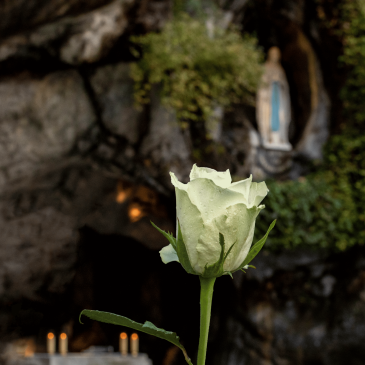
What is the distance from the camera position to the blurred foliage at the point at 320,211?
13.7 ft

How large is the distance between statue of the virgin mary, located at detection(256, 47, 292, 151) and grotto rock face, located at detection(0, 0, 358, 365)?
1097 mm

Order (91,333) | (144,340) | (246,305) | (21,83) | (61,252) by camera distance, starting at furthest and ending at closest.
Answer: (144,340)
(91,333)
(246,305)
(21,83)
(61,252)

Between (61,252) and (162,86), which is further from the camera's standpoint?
(162,86)

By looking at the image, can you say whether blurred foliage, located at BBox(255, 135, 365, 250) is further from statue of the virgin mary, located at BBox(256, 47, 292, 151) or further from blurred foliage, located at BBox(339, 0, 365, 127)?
statue of the virgin mary, located at BBox(256, 47, 292, 151)

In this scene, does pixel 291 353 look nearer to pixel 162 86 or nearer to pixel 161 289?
pixel 161 289

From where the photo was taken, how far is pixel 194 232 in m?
0.39

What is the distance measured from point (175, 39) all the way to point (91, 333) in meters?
3.58

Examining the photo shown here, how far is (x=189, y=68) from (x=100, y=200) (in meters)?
1.63

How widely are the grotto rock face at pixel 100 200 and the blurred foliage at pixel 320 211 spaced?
23 cm

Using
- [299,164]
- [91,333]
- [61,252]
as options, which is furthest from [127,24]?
[91,333]

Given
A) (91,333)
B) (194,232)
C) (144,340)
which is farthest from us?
(144,340)

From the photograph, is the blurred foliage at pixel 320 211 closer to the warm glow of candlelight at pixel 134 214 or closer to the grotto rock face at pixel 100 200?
the grotto rock face at pixel 100 200

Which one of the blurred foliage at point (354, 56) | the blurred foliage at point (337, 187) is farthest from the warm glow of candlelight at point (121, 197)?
the blurred foliage at point (354, 56)

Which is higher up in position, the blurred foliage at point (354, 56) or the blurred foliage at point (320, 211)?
the blurred foliage at point (354, 56)
